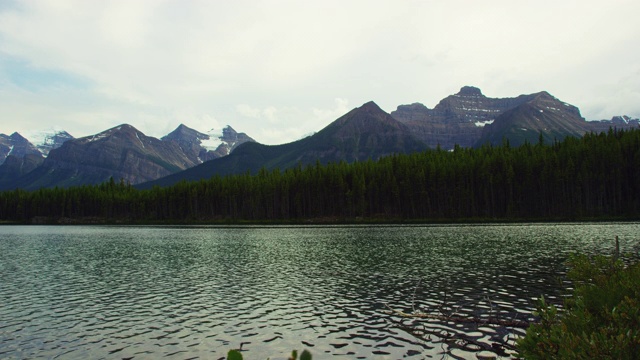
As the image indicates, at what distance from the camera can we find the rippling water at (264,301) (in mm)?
21500

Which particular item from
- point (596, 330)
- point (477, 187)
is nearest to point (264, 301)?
point (596, 330)

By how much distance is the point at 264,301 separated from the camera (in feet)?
105

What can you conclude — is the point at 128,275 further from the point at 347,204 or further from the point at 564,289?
the point at 347,204

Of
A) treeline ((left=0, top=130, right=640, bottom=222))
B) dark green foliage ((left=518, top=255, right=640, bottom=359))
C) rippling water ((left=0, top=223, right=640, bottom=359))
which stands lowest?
rippling water ((left=0, top=223, right=640, bottom=359))

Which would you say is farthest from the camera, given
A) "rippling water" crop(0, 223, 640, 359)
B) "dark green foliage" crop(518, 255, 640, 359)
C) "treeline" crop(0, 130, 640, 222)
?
"treeline" crop(0, 130, 640, 222)

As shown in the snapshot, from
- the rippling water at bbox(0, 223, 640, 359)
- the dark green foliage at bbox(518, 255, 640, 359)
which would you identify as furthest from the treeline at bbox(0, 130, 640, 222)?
the dark green foliage at bbox(518, 255, 640, 359)

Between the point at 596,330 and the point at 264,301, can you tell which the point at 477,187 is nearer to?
the point at 264,301

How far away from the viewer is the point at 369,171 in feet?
579

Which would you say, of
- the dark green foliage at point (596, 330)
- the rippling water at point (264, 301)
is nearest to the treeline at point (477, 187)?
the rippling water at point (264, 301)

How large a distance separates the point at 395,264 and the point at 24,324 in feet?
117

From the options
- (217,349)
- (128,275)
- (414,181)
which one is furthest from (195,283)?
(414,181)

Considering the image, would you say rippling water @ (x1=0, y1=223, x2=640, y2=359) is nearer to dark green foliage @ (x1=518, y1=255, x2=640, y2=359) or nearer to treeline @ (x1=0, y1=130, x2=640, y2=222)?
dark green foliage @ (x1=518, y1=255, x2=640, y2=359)

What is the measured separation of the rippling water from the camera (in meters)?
21.5

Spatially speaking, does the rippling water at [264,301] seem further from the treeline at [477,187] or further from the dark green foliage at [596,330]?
the treeline at [477,187]
